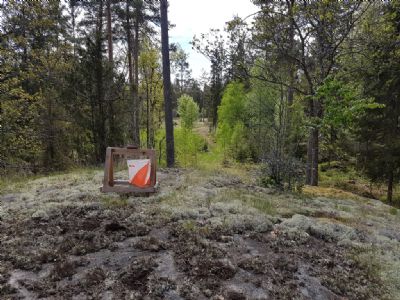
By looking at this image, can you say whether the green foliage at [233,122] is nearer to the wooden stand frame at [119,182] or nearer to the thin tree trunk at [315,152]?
the thin tree trunk at [315,152]

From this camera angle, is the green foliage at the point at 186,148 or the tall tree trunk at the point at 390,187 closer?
the tall tree trunk at the point at 390,187

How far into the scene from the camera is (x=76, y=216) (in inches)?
175

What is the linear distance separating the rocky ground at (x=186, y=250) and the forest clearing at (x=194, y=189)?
0.06 ft

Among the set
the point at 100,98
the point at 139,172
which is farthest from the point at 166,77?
the point at 139,172

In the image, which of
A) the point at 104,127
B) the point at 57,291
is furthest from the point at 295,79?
the point at 57,291

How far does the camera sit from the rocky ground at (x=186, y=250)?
108 inches

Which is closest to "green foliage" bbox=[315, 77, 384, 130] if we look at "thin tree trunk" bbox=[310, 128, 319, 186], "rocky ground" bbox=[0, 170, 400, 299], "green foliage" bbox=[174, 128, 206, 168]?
"thin tree trunk" bbox=[310, 128, 319, 186]

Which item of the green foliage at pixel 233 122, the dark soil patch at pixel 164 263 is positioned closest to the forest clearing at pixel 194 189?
the dark soil patch at pixel 164 263

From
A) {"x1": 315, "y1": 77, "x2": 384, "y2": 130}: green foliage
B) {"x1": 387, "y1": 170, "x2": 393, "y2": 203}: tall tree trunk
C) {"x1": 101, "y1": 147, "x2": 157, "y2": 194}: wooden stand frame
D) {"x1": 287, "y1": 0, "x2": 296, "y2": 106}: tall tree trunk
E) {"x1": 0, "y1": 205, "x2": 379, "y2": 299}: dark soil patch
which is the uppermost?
{"x1": 287, "y1": 0, "x2": 296, "y2": 106}: tall tree trunk

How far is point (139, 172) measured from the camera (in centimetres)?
582

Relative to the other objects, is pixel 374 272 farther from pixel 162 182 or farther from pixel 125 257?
pixel 162 182

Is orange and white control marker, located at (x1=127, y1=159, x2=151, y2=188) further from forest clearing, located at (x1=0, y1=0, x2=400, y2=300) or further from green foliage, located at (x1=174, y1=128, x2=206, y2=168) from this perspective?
green foliage, located at (x1=174, y1=128, x2=206, y2=168)

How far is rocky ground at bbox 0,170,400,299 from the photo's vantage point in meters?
2.74

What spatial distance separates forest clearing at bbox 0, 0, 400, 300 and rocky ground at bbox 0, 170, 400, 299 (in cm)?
2
